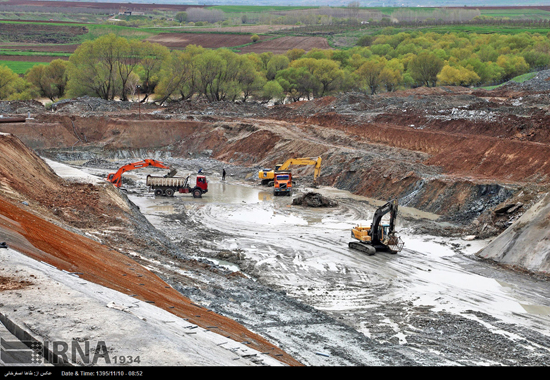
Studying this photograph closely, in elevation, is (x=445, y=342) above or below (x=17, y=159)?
below

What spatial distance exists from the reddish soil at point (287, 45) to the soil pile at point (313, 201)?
10987cm

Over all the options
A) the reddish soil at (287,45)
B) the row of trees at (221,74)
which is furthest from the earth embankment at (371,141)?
the reddish soil at (287,45)

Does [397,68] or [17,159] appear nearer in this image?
[17,159]

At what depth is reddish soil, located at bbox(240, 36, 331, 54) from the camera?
147m

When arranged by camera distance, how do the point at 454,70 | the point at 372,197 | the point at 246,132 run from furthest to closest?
the point at 454,70 < the point at 246,132 < the point at 372,197

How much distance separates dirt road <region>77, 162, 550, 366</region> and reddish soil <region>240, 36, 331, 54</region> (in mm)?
116661

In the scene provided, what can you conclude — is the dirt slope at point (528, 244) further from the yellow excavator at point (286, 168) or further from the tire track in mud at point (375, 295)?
the yellow excavator at point (286, 168)

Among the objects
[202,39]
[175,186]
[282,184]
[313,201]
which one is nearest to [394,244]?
[313,201]

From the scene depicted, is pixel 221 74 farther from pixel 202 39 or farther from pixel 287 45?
pixel 202 39

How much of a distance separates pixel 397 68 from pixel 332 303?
85.6 m

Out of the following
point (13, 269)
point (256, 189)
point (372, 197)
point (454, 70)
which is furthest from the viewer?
point (454, 70)

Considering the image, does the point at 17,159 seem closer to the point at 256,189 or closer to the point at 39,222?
the point at 39,222

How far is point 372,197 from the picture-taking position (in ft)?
133

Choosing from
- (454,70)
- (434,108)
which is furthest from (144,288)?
(454,70)
